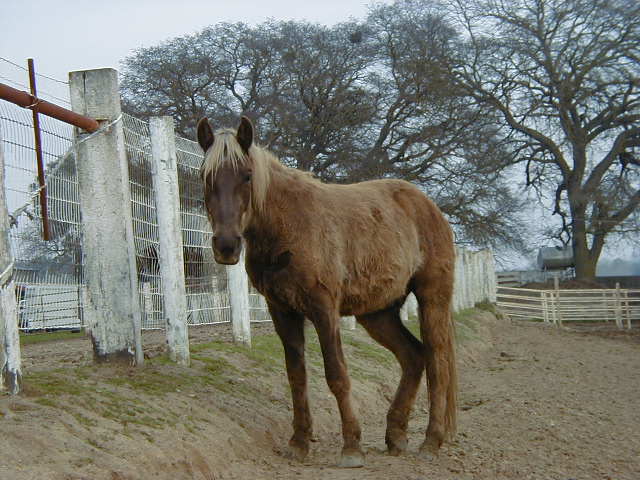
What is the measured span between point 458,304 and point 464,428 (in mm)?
17221

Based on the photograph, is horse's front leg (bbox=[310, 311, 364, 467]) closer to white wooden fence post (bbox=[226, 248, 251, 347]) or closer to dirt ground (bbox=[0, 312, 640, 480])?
dirt ground (bbox=[0, 312, 640, 480])

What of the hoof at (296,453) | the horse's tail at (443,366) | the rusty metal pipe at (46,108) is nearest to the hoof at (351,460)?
the hoof at (296,453)

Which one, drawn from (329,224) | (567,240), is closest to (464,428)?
(329,224)

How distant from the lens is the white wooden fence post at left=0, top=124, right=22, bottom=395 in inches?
179

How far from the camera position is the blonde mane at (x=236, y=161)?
197 inches

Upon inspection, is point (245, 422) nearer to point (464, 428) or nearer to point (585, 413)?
point (464, 428)

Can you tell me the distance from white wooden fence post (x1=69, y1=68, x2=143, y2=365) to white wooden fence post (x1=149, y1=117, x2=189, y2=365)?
499 millimetres

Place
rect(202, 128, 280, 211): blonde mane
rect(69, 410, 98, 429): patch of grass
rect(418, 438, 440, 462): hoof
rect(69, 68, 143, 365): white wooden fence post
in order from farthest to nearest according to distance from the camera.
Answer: rect(69, 68, 143, 365): white wooden fence post
rect(418, 438, 440, 462): hoof
rect(202, 128, 280, 211): blonde mane
rect(69, 410, 98, 429): patch of grass

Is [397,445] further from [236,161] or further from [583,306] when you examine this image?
[583,306]

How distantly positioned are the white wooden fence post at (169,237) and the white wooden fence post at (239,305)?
4.84 feet

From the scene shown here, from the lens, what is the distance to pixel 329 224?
18.6 feet

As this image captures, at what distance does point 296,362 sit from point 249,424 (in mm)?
657

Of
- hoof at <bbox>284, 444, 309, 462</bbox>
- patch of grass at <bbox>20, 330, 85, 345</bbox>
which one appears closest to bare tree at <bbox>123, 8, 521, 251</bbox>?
patch of grass at <bbox>20, 330, 85, 345</bbox>

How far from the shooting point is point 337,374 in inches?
212
